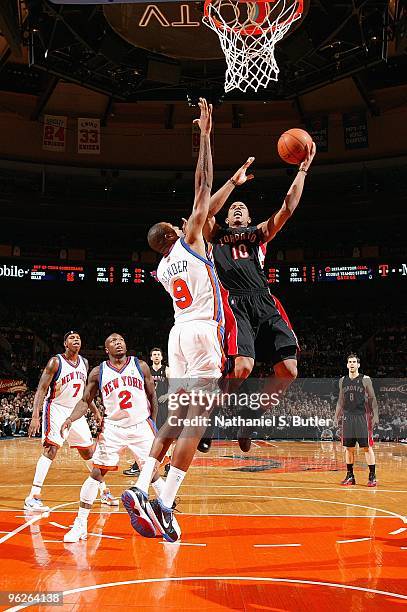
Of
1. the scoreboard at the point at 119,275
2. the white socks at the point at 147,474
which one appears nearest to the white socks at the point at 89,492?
the white socks at the point at 147,474

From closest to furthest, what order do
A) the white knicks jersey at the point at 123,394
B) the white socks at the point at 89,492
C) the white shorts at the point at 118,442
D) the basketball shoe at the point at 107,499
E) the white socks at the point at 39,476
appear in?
the white socks at the point at 89,492, the white shorts at the point at 118,442, the white knicks jersey at the point at 123,394, the white socks at the point at 39,476, the basketball shoe at the point at 107,499

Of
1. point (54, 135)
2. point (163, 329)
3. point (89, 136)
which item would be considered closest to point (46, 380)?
point (54, 135)

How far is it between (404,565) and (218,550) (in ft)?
5.49

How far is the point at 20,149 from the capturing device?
75.8ft

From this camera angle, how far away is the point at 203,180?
4.42m

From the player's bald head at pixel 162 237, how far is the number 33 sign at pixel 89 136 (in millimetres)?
18397

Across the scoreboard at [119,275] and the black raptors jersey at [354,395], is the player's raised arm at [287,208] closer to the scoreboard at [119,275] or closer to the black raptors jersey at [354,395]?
the black raptors jersey at [354,395]

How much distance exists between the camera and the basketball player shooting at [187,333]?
4.28 m

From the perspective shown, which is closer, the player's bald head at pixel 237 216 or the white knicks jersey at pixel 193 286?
the white knicks jersey at pixel 193 286

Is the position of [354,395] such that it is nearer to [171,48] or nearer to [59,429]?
[59,429]

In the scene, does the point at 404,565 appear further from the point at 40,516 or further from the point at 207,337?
the point at 40,516

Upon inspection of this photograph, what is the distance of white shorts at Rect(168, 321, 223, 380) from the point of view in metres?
4.49

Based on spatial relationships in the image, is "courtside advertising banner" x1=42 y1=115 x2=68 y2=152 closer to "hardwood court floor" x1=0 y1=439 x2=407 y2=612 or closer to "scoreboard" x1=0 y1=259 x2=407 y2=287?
"scoreboard" x1=0 y1=259 x2=407 y2=287

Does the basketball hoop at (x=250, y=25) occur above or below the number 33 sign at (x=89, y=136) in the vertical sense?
below
